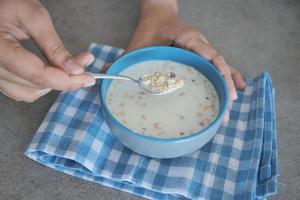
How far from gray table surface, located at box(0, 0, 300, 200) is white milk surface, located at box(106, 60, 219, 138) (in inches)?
5.1

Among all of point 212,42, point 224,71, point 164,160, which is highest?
point 212,42

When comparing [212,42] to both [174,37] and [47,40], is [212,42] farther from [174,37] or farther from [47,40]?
[47,40]

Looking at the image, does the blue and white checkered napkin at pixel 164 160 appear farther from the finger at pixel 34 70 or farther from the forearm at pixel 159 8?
the forearm at pixel 159 8

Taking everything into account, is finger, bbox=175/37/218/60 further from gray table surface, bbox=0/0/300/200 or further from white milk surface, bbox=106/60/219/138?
gray table surface, bbox=0/0/300/200

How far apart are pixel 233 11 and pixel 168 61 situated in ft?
1.17

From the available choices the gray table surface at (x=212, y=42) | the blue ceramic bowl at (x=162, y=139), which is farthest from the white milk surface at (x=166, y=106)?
the gray table surface at (x=212, y=42)

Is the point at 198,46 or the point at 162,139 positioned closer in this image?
the point at 162,139

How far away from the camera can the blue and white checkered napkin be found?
2.18ft

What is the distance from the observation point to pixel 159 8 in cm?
93

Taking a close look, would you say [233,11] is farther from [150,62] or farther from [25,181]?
[25,181]

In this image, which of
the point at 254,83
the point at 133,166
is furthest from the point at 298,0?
the point at 133,166

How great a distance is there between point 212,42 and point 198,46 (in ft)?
0.61

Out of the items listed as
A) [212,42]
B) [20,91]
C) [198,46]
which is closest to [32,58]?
[20,91]

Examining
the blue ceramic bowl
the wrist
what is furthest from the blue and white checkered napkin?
the wrist
